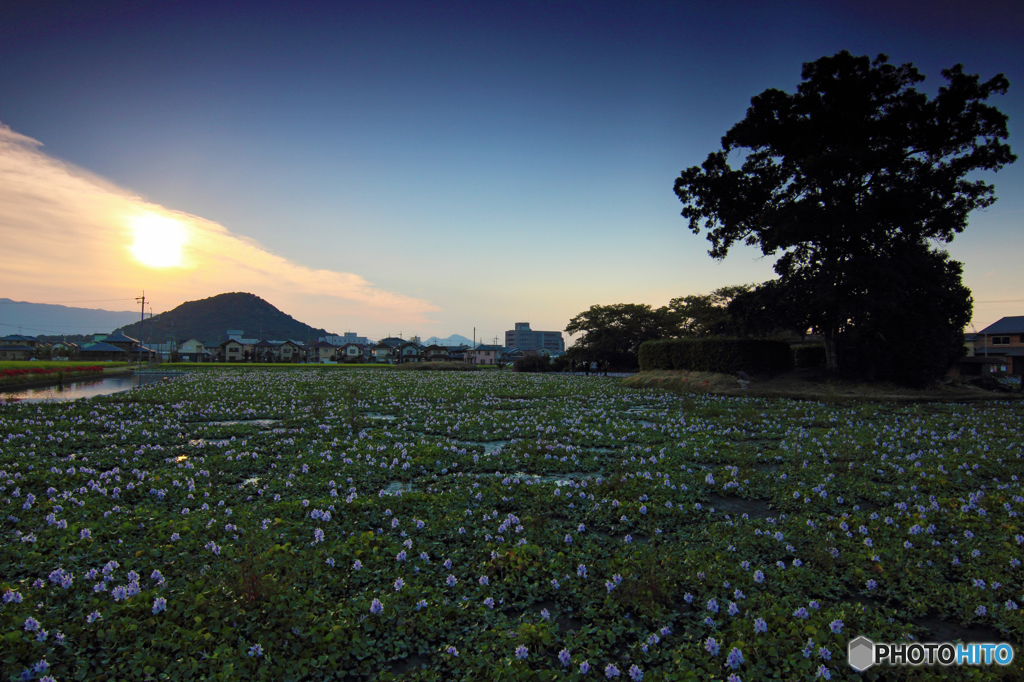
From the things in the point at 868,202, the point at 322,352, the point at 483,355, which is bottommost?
the point at 483,355

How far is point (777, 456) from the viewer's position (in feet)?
29.2

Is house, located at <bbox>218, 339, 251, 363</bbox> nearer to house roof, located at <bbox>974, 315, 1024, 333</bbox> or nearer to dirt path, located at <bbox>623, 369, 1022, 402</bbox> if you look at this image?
dirt path, located at <bbox>623, 369, 1022, 402</bbox>

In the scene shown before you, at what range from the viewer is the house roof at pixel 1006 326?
53750 mm

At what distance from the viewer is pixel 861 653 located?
332 centimetres

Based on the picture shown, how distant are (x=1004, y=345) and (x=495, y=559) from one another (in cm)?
7839

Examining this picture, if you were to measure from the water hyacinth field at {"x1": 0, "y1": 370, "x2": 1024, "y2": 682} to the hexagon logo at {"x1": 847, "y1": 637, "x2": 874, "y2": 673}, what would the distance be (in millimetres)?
63

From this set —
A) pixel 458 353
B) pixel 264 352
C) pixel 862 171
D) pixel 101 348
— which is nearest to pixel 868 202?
pixel 862 171

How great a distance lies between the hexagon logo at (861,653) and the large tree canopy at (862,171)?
21.8 metres

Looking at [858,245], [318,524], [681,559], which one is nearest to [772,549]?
[681,559]

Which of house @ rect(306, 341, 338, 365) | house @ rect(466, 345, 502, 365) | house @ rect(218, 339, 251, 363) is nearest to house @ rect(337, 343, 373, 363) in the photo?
house @ rect(306, 341, 338, 365)

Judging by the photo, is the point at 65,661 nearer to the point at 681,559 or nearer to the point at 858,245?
the point at 681,559

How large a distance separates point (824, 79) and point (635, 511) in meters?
26.6

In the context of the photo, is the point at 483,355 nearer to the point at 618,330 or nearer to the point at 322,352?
the point at 322,352

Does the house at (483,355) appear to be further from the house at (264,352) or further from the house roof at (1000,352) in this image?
the house roof at (1000,352)
